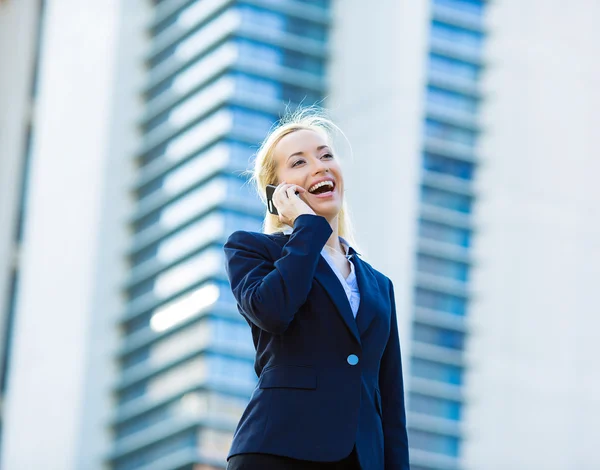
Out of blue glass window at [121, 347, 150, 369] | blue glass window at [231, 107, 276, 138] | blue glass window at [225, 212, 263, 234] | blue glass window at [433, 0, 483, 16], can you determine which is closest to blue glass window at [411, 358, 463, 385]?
blue glass window at [225, 212, 263, 234]

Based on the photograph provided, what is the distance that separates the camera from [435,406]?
1980 inches

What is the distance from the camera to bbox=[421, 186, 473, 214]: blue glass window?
169ft

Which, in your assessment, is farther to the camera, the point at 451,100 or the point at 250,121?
the point at 451,100

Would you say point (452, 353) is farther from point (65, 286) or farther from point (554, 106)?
point (65, 286)

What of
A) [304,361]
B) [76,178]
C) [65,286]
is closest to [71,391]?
[65,286]

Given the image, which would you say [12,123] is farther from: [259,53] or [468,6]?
[468,6]

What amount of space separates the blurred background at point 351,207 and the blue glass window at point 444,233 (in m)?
0.09

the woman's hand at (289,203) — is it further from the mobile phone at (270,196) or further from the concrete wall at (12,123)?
the concrete wall at (12,123)

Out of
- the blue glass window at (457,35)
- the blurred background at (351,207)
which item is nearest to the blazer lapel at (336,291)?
the blurred background at (351,207)

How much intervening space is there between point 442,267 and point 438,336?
2738mm

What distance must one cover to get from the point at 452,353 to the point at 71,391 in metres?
16.3

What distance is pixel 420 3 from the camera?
52781 millimetres

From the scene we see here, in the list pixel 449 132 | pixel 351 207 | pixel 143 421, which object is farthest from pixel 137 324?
pixel 449 132

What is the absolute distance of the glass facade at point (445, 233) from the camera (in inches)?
1959
